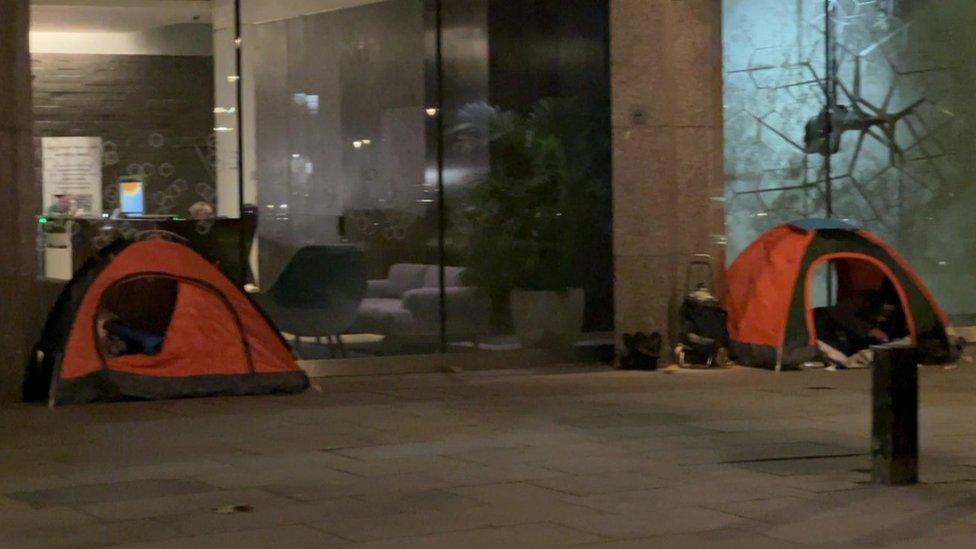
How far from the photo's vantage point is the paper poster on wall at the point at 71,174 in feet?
43.3

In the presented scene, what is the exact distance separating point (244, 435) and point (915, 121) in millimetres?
9347

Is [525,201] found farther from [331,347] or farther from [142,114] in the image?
[142,114]

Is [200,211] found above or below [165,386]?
above

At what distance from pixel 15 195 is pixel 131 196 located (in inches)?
49.5

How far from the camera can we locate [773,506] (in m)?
7.89

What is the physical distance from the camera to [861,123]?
1633 cm

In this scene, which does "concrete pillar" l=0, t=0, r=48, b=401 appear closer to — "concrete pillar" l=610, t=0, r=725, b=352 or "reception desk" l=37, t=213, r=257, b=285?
"reception desk" l=37, t=213, r=257, b=285

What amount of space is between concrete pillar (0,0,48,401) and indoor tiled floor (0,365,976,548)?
842 millimetres

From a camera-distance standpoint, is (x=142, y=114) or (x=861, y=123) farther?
(x=861, y=123)

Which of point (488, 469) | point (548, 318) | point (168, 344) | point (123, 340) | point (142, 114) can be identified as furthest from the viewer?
point (548, 318)

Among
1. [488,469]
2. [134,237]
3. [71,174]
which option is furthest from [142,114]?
[488,469]

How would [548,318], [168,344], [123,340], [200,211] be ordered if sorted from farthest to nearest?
[548,318] → [200,211] → [123,340] → [168,344]

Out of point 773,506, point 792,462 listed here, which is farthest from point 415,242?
point 773,506

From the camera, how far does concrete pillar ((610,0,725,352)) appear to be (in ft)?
47.6
